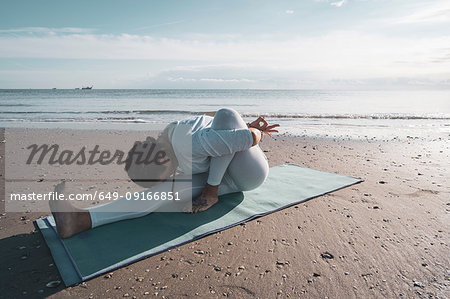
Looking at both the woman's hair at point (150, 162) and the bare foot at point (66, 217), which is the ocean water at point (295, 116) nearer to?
the woman's hair at point (150, 162)

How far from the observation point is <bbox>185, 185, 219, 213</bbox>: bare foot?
2850 mm

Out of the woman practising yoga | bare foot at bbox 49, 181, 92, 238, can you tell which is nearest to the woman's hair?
the woman practising yoga

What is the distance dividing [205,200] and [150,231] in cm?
60

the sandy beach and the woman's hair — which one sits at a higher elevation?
the woman's hair

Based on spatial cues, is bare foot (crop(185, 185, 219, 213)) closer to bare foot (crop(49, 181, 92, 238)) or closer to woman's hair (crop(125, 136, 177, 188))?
woman's hair (crop(125, 136, 177, 188))

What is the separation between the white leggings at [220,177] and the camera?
263 centimetres

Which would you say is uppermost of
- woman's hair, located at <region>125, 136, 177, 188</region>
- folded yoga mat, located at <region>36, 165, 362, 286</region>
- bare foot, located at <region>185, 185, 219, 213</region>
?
woman's hair, located at <region>125, 136, 177, 188</region>

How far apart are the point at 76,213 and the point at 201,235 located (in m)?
0.97

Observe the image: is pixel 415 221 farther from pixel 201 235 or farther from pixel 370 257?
pixel 201 235

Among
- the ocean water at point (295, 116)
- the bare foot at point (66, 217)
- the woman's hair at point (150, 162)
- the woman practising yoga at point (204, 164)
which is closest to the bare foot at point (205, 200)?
the woman practising yoga at point (204, 164)

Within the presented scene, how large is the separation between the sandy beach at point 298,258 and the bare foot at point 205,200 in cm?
39

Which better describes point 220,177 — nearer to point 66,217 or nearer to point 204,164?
point 204,164

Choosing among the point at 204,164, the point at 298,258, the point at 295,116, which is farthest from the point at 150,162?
the point at 295,116

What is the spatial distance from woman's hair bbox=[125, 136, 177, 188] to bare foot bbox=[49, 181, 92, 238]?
536mm
